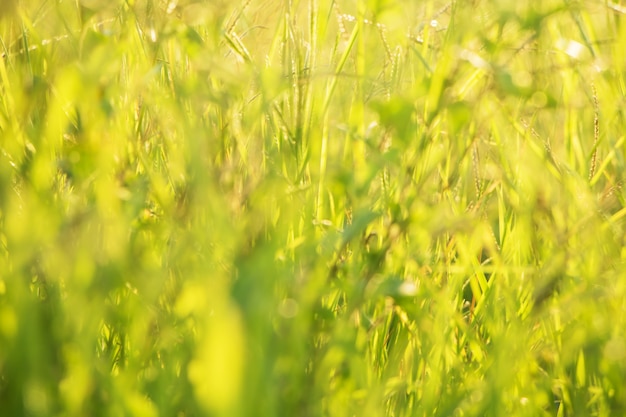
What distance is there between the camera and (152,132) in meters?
1.28

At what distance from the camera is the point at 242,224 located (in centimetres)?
93

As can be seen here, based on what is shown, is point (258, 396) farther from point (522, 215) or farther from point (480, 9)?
point (480, 9)

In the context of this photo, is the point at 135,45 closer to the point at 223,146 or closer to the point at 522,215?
the point at 223,146

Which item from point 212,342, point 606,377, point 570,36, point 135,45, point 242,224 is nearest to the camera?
point 212,342

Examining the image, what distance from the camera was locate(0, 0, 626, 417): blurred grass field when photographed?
79 centimetres

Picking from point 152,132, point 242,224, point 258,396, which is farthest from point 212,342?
point 152,132

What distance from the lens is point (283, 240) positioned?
1128 millimetres

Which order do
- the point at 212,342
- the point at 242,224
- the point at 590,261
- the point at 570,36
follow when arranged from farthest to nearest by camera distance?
the point at 570,36
the point at 590,261
the point at 242,224
the point at 212,342

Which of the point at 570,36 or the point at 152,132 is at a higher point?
the point at 152,132

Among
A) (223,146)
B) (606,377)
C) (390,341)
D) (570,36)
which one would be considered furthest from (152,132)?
(570,36)

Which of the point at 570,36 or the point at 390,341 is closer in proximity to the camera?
the point at 390,341

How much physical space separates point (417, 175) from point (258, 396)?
0.71 metres

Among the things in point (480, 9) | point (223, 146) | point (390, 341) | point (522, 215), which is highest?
point (480, 9)

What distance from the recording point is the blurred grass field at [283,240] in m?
0.79
